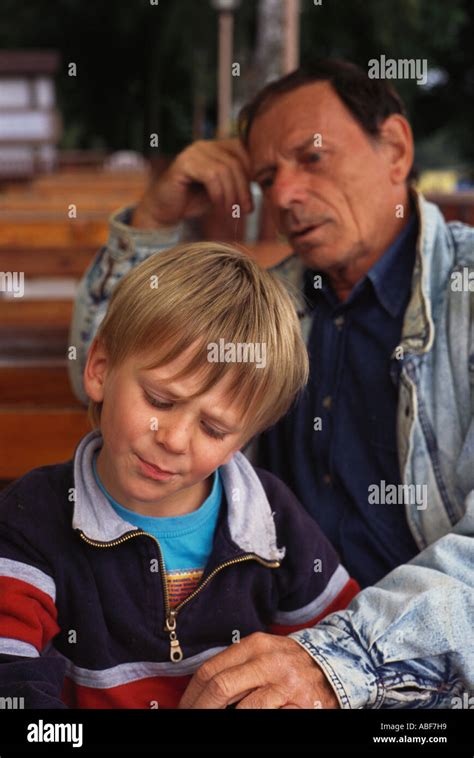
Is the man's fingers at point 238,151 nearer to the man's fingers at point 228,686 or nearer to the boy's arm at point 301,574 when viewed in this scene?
the boy's arm at point 301,574

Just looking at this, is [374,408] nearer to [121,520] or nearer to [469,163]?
[121,520]

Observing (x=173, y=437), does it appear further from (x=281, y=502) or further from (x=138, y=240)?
(x=138, y=240)

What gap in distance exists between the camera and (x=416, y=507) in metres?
1.77

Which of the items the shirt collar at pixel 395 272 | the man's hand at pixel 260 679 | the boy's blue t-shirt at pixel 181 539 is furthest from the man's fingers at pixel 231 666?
the shirt collar at pixel 395 272

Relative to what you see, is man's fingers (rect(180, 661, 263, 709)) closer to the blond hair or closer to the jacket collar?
the jacket collar

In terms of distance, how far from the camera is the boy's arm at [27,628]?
1.25 meters

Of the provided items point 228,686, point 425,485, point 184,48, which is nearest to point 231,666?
point 228,686

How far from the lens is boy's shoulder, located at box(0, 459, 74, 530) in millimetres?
1387

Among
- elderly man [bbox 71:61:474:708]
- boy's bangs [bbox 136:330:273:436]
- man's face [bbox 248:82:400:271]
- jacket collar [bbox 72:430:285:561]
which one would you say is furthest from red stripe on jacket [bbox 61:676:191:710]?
man's face [bbox 248:82:400:271]

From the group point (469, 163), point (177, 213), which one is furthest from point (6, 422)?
point (469, 163)

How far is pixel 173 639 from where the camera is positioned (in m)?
1.44

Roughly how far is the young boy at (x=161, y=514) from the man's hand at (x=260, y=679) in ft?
0.31

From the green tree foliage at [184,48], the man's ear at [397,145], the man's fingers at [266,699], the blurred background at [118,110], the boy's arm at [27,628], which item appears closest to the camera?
the boy's arm at [27,628]
